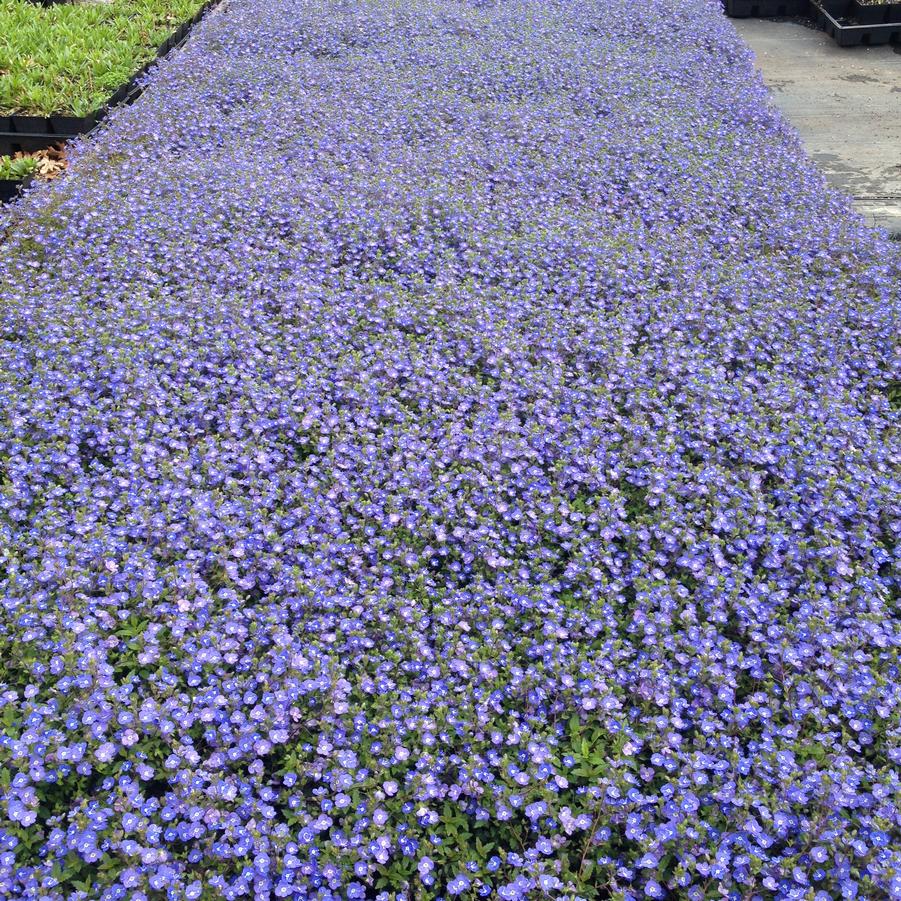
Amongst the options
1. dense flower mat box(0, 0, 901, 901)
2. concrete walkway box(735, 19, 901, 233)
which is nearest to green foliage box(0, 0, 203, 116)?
dense flower mat box(0, 0, 901, 901)

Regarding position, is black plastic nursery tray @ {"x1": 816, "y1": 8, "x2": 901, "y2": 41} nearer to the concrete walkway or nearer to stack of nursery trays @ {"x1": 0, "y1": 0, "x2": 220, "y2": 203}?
the concrete walkway

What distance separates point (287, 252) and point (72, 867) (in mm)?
4211

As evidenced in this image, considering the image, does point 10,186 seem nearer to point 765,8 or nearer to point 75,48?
point 75,48

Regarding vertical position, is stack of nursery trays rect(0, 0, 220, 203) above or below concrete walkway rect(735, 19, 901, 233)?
below

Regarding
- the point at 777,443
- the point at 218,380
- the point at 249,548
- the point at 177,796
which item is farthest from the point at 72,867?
the point at 777,443

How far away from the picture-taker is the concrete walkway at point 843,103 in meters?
8.44

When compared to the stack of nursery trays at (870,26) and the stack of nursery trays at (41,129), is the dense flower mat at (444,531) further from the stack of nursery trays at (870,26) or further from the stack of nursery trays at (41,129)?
the stack of nursery trays at (870,26)

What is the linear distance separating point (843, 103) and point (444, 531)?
31.3ft

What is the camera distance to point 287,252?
588 centimetres

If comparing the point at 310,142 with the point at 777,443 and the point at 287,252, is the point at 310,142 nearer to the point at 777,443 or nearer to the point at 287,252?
the point at 287,252

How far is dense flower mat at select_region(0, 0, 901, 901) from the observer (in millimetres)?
2854

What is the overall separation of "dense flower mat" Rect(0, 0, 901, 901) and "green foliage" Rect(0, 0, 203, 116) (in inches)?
47.6

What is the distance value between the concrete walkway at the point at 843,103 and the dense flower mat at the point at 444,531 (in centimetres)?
161

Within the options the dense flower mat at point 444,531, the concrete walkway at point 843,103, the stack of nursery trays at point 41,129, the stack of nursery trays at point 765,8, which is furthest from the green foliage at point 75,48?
the stack of nursery trays at point 765,8
